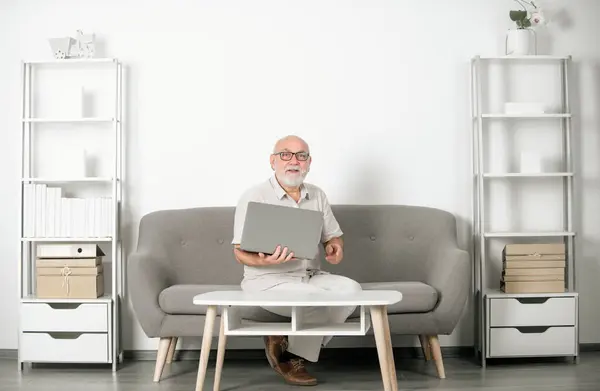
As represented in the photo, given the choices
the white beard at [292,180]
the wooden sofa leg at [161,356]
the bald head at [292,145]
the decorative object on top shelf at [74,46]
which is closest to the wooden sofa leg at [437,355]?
the white beard at [292,180]

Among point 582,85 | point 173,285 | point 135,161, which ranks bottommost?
point 173,285

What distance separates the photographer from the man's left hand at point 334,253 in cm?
402

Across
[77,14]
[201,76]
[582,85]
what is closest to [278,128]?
[201,76]

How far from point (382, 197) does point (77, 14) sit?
2073 mm

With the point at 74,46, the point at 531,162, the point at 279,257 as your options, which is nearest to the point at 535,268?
the point at 531,162

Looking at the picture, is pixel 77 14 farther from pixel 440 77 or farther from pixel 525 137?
pixel 525 137

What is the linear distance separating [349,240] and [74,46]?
1.89 m

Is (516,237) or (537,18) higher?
(537,18)

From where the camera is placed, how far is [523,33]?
472 cm

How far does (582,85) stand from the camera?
16.3 feet

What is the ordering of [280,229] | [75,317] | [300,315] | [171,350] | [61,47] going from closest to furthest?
[300,315]
[280,229]
[75,317]
[171,350]
[61,47]

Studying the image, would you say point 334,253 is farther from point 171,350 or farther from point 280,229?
point 171,350

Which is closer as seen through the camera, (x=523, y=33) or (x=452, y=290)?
(x=452, y=290)

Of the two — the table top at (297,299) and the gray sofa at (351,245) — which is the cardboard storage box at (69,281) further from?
the table top at (297,299)
